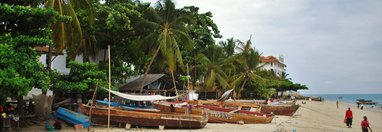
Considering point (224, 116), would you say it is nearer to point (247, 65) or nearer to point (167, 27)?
point (167, 27)

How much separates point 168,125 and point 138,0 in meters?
13.2

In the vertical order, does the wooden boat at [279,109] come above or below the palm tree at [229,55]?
below

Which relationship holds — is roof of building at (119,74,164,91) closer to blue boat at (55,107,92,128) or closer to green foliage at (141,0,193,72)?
green foliage at (141,0,193,72)

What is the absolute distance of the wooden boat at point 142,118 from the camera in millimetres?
19188

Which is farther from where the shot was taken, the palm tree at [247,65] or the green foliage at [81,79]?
the palm tree at [247,65]

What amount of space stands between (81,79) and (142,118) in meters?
4.45

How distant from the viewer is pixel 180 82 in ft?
123

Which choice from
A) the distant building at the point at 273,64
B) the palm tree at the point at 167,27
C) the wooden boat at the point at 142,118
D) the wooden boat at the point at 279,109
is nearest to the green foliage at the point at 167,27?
the palm tree at the point at 167,27

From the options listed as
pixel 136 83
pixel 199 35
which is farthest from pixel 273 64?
pixel 136 83

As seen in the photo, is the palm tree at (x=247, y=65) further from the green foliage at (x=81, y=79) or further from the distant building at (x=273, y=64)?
the distant building at (x=273, y=64)

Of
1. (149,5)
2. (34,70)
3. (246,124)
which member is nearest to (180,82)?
(149,5)

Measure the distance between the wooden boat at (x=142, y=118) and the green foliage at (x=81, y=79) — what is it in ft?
4.26

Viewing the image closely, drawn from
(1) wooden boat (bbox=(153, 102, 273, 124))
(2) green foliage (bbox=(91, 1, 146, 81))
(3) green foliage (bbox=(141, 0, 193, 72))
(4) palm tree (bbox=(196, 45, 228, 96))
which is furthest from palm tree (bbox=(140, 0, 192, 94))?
(4) palm tree (bbox=(196, 45, 228, 96))

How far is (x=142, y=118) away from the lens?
19453 millimetres
